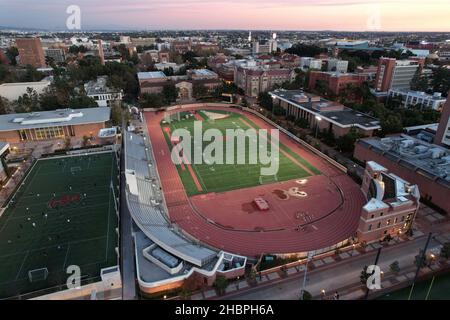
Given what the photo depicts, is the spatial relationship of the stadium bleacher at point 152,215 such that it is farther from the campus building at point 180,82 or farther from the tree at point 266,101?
the campus building at point 180,82

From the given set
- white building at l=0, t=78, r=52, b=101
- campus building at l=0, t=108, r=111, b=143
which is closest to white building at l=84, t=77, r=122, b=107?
white building at l=0, t=78, r=52, b=101


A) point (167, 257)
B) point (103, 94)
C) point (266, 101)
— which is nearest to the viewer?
point (167, 257)

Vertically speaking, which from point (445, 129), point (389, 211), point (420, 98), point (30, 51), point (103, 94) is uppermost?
point (30, 51)

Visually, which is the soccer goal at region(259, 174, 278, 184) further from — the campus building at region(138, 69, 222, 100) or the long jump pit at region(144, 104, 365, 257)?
the campus building at region(138, 69, 222, 100)

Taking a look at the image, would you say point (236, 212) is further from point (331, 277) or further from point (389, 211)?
point (389, 211)

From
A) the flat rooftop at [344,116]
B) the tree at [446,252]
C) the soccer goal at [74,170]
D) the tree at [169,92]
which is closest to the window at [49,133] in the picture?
the soccer goal at [74,170]

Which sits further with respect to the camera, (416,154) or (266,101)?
(266,101)

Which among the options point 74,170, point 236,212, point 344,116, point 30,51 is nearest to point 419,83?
point 344,116
